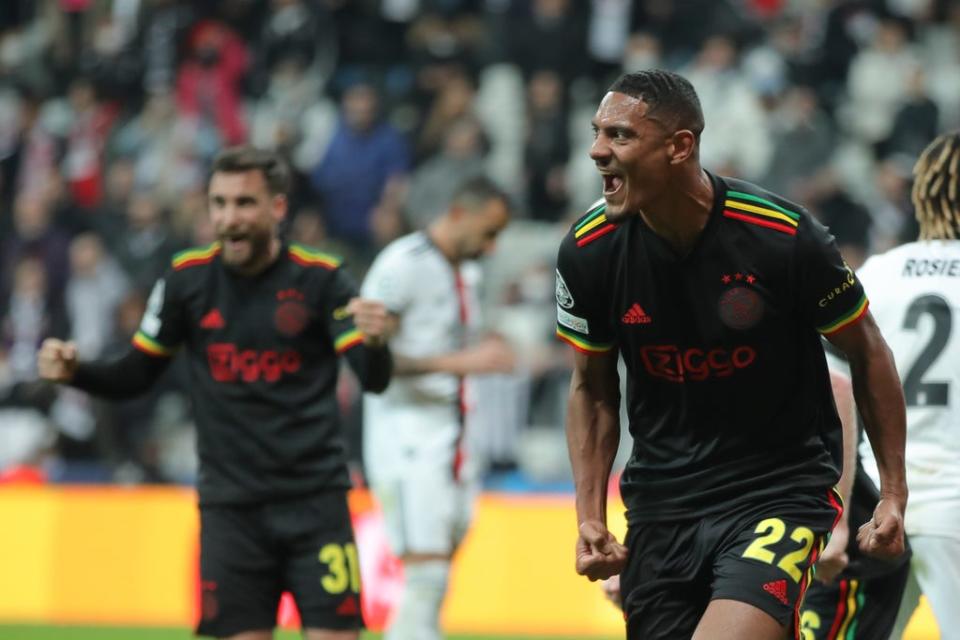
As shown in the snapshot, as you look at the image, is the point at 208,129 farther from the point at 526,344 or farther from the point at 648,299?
the point at 648,299

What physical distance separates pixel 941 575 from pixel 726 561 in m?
1.23

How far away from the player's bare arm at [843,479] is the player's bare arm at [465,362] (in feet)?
7.70

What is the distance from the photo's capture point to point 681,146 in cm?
484

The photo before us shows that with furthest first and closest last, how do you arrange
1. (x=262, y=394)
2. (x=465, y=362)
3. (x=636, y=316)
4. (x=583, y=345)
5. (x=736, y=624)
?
(x=465, y=362), (x=262, y=394), (x=583, y=345), (x=636, y=316), (x=736, y=624)

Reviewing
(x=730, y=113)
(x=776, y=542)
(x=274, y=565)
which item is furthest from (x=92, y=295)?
(x=776, y=542)

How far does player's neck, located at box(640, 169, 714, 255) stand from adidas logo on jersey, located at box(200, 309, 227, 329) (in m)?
2.27

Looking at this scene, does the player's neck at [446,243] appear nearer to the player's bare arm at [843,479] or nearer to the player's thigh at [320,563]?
the player's thigh at [320,563]

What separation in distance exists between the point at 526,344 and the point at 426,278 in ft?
16.6

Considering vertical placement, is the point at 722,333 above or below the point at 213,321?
above

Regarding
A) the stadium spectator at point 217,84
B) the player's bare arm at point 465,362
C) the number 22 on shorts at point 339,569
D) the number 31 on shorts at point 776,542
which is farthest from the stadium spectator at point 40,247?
the number 31 on shorts at point 776,542

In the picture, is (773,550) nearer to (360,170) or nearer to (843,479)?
(843,479)

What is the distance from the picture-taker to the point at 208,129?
16344mm

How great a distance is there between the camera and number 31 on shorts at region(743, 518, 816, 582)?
189 inches

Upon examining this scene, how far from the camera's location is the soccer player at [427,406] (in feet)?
27.0
